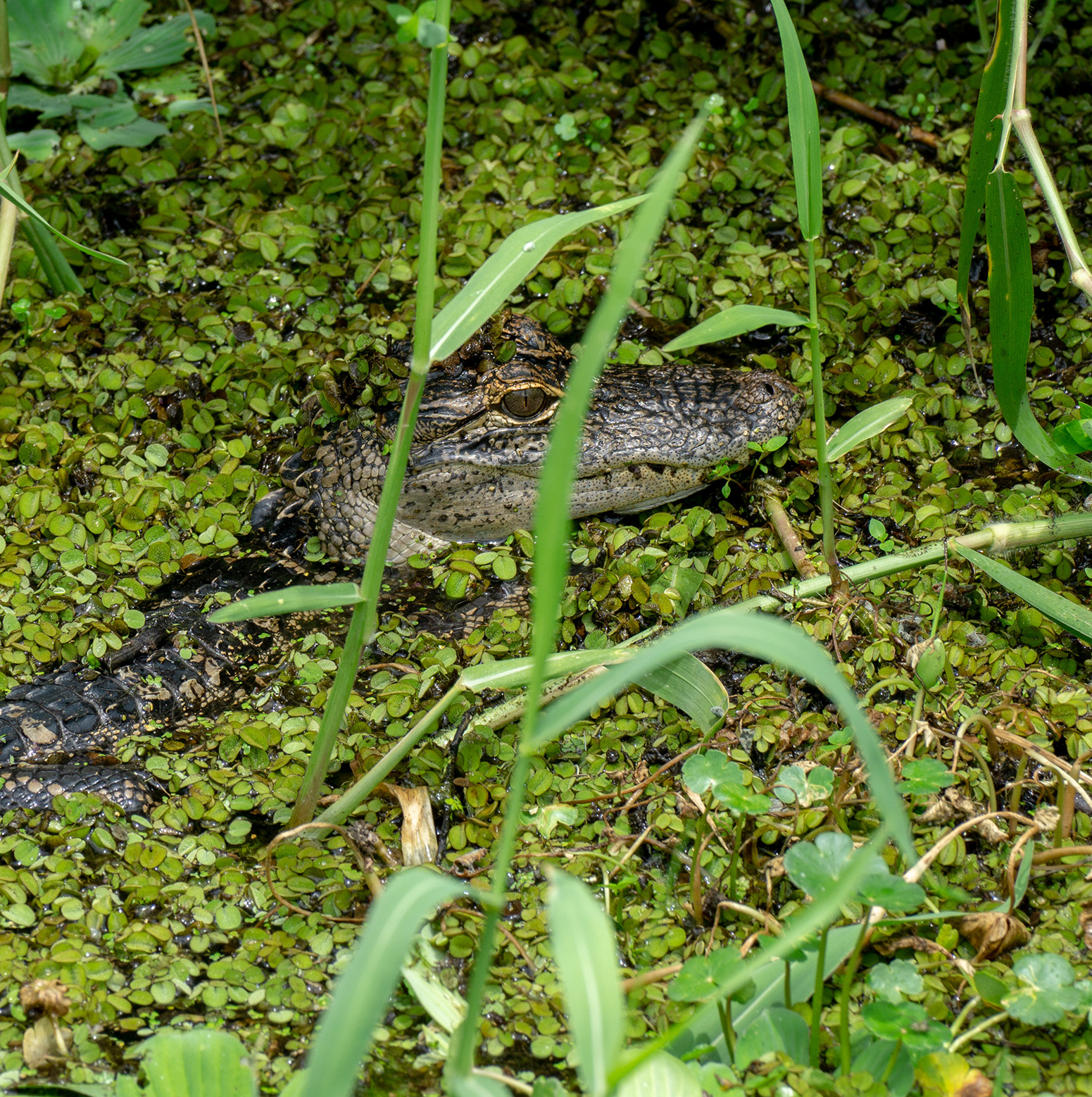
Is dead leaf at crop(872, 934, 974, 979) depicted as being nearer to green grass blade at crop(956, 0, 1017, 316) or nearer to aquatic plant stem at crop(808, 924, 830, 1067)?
aquatic plant stem at crop(808, 924, 830, 1067)

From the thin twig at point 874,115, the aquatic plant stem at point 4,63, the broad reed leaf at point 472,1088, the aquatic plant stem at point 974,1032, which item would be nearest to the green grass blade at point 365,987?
the broad reed leaf at point 472,1088

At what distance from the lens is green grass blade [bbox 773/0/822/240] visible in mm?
2039

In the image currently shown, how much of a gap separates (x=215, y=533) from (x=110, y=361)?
2.73 ft

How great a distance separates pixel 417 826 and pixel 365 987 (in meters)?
1.14

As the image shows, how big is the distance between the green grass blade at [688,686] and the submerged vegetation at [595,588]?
23 millimetres


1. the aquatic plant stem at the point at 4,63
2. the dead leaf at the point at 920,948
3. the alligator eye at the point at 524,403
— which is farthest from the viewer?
the aquatic plant stem at the point at 4,63

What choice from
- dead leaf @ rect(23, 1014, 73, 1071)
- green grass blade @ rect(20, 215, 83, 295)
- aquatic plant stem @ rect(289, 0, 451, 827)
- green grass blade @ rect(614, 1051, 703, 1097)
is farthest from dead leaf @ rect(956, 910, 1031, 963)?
green grass blade @ rect(20, 215, 83, 295)

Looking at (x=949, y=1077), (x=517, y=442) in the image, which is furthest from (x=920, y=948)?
(x=517, y=442)

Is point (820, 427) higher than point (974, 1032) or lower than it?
higher

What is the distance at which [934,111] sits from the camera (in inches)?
156

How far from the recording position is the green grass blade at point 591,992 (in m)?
1.08

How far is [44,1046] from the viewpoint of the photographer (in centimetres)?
185

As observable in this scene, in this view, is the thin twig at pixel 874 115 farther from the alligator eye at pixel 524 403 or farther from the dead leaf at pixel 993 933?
the dead leaf at pixel 993 933

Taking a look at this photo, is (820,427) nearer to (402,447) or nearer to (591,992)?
(402,447)
